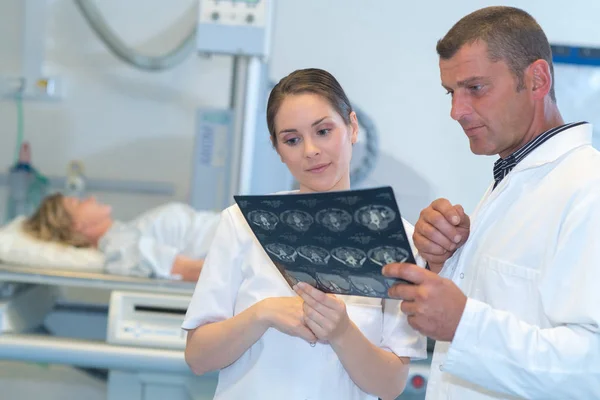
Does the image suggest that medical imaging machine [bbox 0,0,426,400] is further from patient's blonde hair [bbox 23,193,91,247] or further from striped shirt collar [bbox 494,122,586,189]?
striped shirt collar [bbox 494,122,586,189]

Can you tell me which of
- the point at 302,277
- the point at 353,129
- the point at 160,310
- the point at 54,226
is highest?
the point at 353,129

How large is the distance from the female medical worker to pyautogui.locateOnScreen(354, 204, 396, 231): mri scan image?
0.96ft

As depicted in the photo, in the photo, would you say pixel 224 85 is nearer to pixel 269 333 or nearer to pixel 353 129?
pixel 353 129

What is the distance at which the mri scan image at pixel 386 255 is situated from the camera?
3.11ft

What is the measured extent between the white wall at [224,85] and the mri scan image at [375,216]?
224 cm

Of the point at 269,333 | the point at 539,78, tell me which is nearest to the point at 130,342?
the point at 269,333

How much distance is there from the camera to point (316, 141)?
1.25 metres

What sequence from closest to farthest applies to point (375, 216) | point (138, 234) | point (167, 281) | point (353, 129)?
point (375, 216) < point (353, 129) < point (167, 281) < point (138, 234)

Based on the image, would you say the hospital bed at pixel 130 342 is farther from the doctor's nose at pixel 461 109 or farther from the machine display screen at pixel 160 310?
the doctor's nose at pixel 461 109

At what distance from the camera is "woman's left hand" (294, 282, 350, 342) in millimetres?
1096

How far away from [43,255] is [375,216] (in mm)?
1915

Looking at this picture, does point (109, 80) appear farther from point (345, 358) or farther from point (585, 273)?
point (585, 273)

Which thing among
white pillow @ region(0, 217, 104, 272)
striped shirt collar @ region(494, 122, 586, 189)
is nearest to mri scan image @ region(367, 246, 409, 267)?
striped shirt collar @ region(494, 122, 586, 189)

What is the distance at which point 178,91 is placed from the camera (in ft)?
10.7
